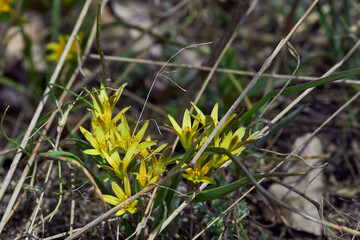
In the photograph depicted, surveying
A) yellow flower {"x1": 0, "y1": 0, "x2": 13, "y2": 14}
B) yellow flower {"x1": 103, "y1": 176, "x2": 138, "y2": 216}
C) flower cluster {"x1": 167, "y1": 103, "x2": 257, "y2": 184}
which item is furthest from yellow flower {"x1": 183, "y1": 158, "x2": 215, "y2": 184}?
yellow flower {"x1": 0, "y1": 0, "x2": 13, "y2": 14}

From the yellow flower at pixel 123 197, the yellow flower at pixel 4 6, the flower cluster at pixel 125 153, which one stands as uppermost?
the yellow flower at pixel 4 6

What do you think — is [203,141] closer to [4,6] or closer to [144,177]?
[144,177]

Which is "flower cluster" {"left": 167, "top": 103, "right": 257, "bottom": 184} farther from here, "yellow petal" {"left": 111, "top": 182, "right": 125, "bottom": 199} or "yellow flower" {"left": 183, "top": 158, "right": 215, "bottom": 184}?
"yellow petal" {"left": 111, "top": 182, "right": 125, "bottom": 199}

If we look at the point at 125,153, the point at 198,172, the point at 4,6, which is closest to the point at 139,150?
the point at 125,153

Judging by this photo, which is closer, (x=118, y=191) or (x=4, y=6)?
(x=118, y=191)

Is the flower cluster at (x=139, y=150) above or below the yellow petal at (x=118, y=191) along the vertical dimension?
above

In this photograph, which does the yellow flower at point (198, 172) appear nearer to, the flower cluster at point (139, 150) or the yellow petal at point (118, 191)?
the flower cluster at point (139, 150)

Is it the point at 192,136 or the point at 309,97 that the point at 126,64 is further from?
the point at 192,136

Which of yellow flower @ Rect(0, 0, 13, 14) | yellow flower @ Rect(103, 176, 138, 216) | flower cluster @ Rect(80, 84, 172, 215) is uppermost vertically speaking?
yellow flower @ Rect(0, 0, 13, 14)

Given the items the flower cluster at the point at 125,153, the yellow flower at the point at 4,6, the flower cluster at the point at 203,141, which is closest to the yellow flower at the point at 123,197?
the flower cluster at the point at 125,153

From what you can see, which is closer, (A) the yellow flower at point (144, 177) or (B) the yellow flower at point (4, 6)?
(A) the yellow flower at point (144, 177)

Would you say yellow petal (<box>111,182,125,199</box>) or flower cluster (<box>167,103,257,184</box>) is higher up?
flower cluster (<box>167,103,257,184</box>)

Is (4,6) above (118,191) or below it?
above

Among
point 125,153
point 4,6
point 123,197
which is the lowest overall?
point 123,197
